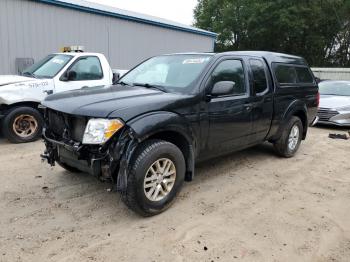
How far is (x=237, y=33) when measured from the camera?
37500 mm

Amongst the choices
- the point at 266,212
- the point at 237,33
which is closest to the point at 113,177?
the point at 266,212

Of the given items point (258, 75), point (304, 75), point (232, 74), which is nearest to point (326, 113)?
point (304, 75)

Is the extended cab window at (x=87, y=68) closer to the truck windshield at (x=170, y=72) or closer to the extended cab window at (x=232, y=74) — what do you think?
the truck windshield at (x=170, y=72)

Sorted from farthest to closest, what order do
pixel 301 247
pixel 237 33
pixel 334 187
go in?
pixel 237 33 < pixel 334 187 < pixel 301 247

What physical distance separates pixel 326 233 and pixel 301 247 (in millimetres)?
471

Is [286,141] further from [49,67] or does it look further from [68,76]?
[49,67]

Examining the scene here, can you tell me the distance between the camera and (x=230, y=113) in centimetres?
478

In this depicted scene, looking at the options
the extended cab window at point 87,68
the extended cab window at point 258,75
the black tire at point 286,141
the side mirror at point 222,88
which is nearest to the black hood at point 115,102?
the side mirror at point 222,88

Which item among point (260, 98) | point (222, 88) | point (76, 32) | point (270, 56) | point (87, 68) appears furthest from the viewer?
point (76, 32)

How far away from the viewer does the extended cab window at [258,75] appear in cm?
538

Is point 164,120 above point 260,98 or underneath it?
underneath

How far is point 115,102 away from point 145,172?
0.82 metres

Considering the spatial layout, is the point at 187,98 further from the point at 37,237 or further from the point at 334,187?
the point at 334,187

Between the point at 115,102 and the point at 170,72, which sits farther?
the point at 170,72
